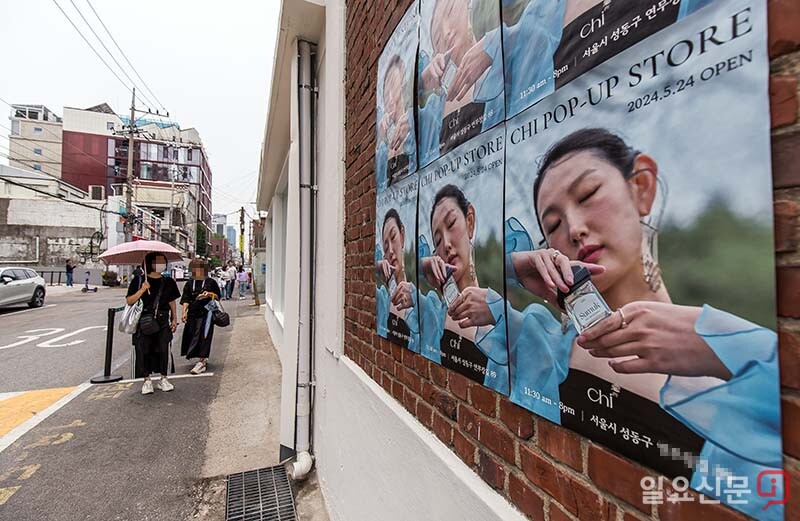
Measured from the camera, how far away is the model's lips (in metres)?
0.88

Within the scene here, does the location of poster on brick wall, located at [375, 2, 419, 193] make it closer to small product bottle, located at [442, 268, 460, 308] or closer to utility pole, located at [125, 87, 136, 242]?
small product bottle, located at [442, 268, 460, 308]

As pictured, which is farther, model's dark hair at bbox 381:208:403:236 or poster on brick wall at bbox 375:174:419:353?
model's dark hair at bbox 381:208:403:236

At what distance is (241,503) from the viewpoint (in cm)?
317

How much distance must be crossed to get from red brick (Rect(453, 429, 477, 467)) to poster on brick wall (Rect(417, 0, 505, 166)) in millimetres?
1024

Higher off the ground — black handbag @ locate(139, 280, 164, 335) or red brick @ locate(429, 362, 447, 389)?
red brick @ locate(429, 362, 447, 389)

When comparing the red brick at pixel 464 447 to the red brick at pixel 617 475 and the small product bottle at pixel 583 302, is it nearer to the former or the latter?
the red brick at pixel 617 475

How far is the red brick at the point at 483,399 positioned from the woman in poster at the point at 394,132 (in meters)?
0.97

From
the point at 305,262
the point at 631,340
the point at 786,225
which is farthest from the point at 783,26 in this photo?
the point at 305,262

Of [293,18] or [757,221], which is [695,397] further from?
[293,18]

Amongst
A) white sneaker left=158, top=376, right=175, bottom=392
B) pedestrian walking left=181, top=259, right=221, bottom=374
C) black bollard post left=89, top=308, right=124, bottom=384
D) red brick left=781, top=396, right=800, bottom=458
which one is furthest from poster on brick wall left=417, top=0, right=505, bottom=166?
black bollard post left=89, top=308, right=124, bottom=384

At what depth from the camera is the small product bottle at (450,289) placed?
1.47 meters

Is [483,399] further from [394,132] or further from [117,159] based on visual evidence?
[117,159]

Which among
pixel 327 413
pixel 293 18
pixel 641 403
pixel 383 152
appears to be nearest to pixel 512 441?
pixel 641 403

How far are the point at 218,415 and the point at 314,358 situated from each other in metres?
1.99
